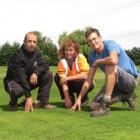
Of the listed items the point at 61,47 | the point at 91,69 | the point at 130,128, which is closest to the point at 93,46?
the point at 91,69

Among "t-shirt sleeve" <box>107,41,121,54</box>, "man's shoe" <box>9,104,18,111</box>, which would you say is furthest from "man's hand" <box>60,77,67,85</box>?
"t-shirt sleeve" <box>107,41,121,54</box>

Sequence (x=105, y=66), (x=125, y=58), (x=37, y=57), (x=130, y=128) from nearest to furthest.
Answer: (x=130, y=128), (x=105, y=66), (x=125, y=58), (x=37, y=57)

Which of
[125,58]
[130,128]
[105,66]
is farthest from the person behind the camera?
[125,58]

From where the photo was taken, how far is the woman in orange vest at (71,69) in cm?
909

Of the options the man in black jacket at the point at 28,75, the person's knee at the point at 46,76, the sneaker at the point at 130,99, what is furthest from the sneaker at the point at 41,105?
the sneaker at the point at 130,99

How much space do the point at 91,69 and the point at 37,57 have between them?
1.18 meters

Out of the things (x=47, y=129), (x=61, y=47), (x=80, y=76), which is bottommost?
(x=47, y=129)

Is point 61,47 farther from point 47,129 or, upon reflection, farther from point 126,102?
point 47,129

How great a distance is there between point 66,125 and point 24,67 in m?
2.35

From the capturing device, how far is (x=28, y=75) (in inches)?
354

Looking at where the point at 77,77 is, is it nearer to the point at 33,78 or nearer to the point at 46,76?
the point at 46,76

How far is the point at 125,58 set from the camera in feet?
27.8

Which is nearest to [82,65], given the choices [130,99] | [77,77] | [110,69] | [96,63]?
[77,77]

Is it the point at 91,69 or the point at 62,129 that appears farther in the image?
the point at 91,69
